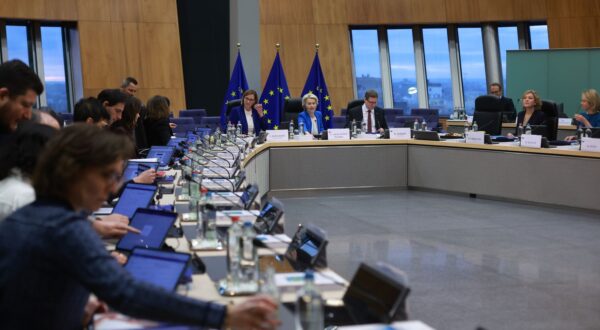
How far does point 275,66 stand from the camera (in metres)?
13.0

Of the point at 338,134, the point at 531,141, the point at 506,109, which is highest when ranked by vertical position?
the point at 506,109

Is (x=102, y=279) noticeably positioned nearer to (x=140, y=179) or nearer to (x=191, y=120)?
(x=140, y=179)

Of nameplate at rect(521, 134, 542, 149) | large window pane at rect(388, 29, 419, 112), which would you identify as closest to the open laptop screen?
nameplate at rect(521, 134, 542, 149)

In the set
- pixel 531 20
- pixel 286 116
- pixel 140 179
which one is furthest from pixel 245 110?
pixel 531 20

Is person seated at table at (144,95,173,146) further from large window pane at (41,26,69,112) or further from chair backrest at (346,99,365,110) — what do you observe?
large window pane at (41,26,69,112)

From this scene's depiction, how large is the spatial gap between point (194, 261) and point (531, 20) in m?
15.9

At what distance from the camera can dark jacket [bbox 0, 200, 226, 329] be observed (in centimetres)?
187

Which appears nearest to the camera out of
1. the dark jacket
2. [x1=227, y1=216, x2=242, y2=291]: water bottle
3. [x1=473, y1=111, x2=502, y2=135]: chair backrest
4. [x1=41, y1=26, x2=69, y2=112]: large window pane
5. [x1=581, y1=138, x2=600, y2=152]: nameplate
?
the dark jacket

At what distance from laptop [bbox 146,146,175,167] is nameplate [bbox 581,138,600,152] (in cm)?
432

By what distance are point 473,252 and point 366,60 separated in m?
12.4

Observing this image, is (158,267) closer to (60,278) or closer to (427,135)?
(60,278)

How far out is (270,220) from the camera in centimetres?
410

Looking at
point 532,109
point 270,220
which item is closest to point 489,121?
point 532,109

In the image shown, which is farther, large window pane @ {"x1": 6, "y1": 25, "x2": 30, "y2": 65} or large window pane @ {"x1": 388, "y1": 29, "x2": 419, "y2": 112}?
large window pane @ {"x1": 388, "y1": 29, "x2": 419, "y2": 112}
